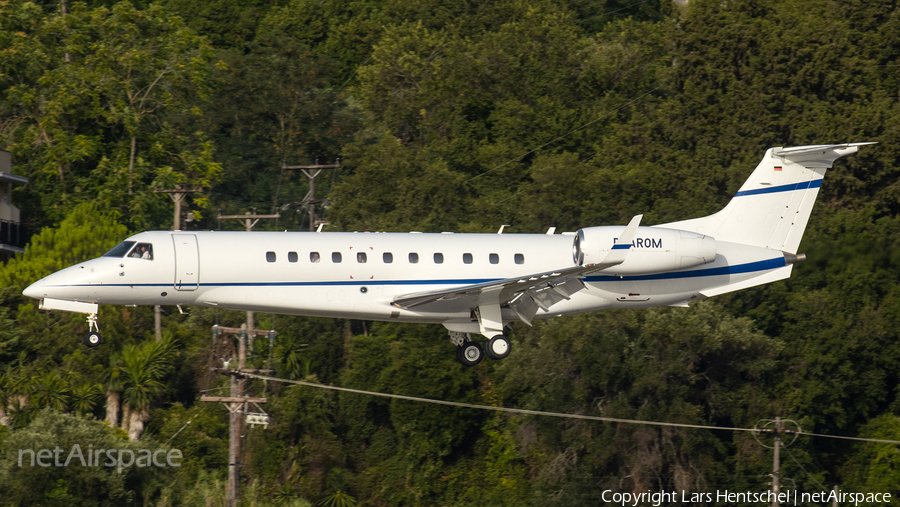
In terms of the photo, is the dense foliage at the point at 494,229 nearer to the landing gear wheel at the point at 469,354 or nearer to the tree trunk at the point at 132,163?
the tree trunk at the point at 132,163

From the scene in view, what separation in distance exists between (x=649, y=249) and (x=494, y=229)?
2358cm

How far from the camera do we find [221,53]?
63.8 m

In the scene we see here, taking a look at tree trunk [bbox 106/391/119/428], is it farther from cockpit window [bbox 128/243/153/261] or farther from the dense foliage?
cockpit window [bbox 128/243/153/261]

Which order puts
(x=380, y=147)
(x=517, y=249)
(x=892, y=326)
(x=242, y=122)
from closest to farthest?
(x=517, y=249), (x=892, y=326), (x=380, y=147), (x=242, y=122)

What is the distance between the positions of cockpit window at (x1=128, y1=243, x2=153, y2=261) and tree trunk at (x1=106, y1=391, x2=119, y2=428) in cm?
2275

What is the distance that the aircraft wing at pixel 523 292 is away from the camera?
2322cm

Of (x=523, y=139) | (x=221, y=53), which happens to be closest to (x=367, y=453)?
(x=523, y=139)

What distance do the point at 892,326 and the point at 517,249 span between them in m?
23.5

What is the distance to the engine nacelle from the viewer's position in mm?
24000

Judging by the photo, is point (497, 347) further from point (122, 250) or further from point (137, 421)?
point (137, 421)

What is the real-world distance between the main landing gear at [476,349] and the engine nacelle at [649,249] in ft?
7.18

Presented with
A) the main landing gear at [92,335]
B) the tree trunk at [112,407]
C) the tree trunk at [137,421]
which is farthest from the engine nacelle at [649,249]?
the tree trunk at [112,407]

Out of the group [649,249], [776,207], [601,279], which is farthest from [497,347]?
[776,207]

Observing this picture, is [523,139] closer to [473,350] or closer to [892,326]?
[892,326]
